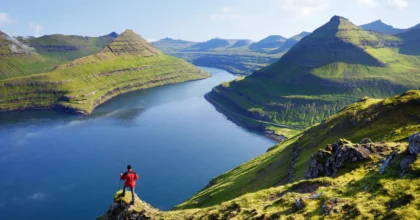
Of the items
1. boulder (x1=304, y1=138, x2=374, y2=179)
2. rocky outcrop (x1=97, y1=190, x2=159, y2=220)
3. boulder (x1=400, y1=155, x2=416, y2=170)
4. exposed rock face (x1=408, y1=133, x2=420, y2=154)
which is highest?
exposed rock face (x1=408, y1=133, x2=420, y2=154)

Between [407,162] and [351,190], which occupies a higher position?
[407,162]

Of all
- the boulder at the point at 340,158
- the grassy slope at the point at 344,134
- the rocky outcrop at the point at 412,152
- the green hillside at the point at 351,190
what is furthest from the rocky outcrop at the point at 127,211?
the grassy slope at the point at 344,134

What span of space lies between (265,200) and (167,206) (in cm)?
10947

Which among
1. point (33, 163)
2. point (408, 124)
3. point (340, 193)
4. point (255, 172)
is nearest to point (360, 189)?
point (340, 193)

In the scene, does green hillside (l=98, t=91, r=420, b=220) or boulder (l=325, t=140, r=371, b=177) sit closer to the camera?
green hillside (l=98, t=91, r=420, b=220)

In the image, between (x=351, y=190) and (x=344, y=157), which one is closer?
(x=351, y=190)

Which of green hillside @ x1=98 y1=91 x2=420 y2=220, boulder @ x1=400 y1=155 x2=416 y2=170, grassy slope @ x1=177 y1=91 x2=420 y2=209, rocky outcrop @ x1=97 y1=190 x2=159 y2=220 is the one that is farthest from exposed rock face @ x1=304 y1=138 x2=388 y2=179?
rocky outcrop @ x1=97 y1=190 x2=159 y2=220

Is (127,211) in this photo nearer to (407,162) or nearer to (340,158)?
(340,158)

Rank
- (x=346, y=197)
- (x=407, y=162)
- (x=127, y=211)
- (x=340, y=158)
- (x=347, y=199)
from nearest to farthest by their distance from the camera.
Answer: (x=347, y=199) → (x=346, y=197) → (x=407, y=162) → (x=127, y=211) → (x=340, y=158)

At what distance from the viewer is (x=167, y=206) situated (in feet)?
471

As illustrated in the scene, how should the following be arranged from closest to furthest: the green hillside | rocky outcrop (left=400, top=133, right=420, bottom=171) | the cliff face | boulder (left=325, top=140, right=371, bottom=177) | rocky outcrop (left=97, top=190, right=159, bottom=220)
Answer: the cliff face, the green hillside, rocky outcrop (left=400, top=133, right=420, bottom=171), rocky outcrop (left=97, top=190, right=159, bottom=220), boulder (left=325, top=140, right=371, bottom=177)

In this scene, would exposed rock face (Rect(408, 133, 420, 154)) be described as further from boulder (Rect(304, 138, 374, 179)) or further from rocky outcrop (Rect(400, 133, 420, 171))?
boulder (Rect(304, 138, 374, 179))

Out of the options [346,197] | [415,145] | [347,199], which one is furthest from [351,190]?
[415,145]

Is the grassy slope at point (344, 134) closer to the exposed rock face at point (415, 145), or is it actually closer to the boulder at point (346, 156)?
the boulder at point (346, 156)
